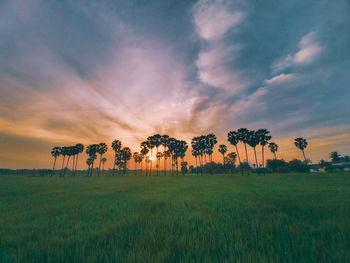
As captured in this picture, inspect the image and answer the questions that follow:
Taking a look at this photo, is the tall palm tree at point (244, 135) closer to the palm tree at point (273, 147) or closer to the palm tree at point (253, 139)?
the palm tree at point (253, 139)

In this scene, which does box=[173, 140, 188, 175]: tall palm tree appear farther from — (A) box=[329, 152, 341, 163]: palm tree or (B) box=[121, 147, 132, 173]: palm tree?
(A) box=[329, 152, 341, 163]: palm tree

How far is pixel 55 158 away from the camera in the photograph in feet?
296

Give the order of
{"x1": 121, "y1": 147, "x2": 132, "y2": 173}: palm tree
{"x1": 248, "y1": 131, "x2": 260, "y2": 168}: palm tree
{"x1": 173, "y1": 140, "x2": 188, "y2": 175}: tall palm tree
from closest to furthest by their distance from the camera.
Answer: {"x1": 248, "y1": 131, "x2": 260, "y2": 168}: palm tree → {"x1": 173, "y1": 140, "x2": 188, "y2": 175}: tall palm tree → {"x1": 121, "y1": 147, "x2": 132, "y2": 173}: palm tree

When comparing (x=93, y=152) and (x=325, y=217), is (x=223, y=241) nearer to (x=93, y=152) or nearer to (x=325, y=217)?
(x=325, y=217)

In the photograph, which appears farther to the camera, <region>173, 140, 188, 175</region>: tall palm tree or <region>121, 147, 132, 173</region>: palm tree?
<region>121, 147, 132, 173</region>: palm tree

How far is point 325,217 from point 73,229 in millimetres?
8717

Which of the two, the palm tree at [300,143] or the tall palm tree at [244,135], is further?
the palm tree at [300,143]

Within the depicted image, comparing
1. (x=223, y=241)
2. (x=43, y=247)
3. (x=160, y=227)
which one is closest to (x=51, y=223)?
(x=43, y=247)

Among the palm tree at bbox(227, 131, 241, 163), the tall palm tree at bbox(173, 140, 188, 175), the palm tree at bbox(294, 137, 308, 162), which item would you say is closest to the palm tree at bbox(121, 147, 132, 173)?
the tall palm tree at bbox(173, 140, 188, 175)

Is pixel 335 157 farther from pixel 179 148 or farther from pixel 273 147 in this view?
pixel 179 148

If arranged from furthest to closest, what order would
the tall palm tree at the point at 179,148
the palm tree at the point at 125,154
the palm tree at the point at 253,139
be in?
the palm tree at the point at 125,154, the tall palm tree at the point at 179,148, the palm tree at the point at 253,139

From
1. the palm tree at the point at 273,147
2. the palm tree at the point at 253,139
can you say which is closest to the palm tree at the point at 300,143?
the palm tree at the point at 273,147

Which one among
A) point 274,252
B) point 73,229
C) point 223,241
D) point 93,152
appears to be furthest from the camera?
point 93,152

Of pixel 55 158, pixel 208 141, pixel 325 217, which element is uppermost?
pixel 208 141
